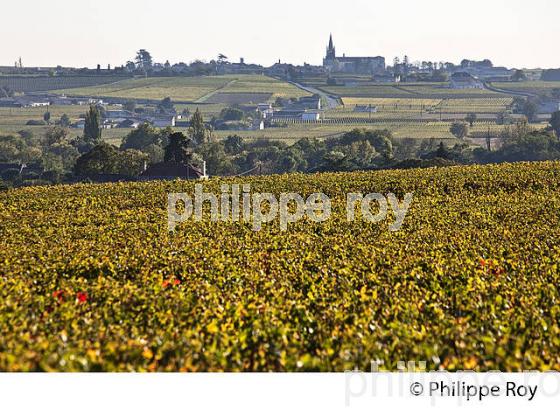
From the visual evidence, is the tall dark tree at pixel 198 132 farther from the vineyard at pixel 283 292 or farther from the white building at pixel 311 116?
the vineyard at pixel 283 292

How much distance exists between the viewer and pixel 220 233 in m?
20.9

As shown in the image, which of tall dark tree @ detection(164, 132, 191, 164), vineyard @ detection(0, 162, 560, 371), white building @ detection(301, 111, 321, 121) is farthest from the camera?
white building @ detection(301, 111, 321, 121)

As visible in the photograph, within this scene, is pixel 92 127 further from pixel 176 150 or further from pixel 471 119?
pixel 471 119

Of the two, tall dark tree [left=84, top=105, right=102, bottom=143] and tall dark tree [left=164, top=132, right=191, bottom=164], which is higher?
tall dark tree [left=164, top=132, right=191, bottom=164]

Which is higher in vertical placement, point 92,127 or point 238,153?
point 92,127

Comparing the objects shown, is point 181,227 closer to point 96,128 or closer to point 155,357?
point 155,357

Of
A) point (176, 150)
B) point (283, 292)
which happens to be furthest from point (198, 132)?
point (283, 292)

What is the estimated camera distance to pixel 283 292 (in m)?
13.4

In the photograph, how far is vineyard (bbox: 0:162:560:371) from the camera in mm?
9906

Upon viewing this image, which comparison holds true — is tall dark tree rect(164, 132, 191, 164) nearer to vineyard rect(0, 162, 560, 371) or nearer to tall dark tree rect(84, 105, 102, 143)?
vineyard rect(0, 162, 560, 371)

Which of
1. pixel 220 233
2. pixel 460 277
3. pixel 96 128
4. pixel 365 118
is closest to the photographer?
pixel 460 277

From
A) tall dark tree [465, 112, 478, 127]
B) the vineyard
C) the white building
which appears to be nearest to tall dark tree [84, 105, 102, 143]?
tall dark tree [465, 112, 478, 127]

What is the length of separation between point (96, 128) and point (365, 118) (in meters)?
65.8
